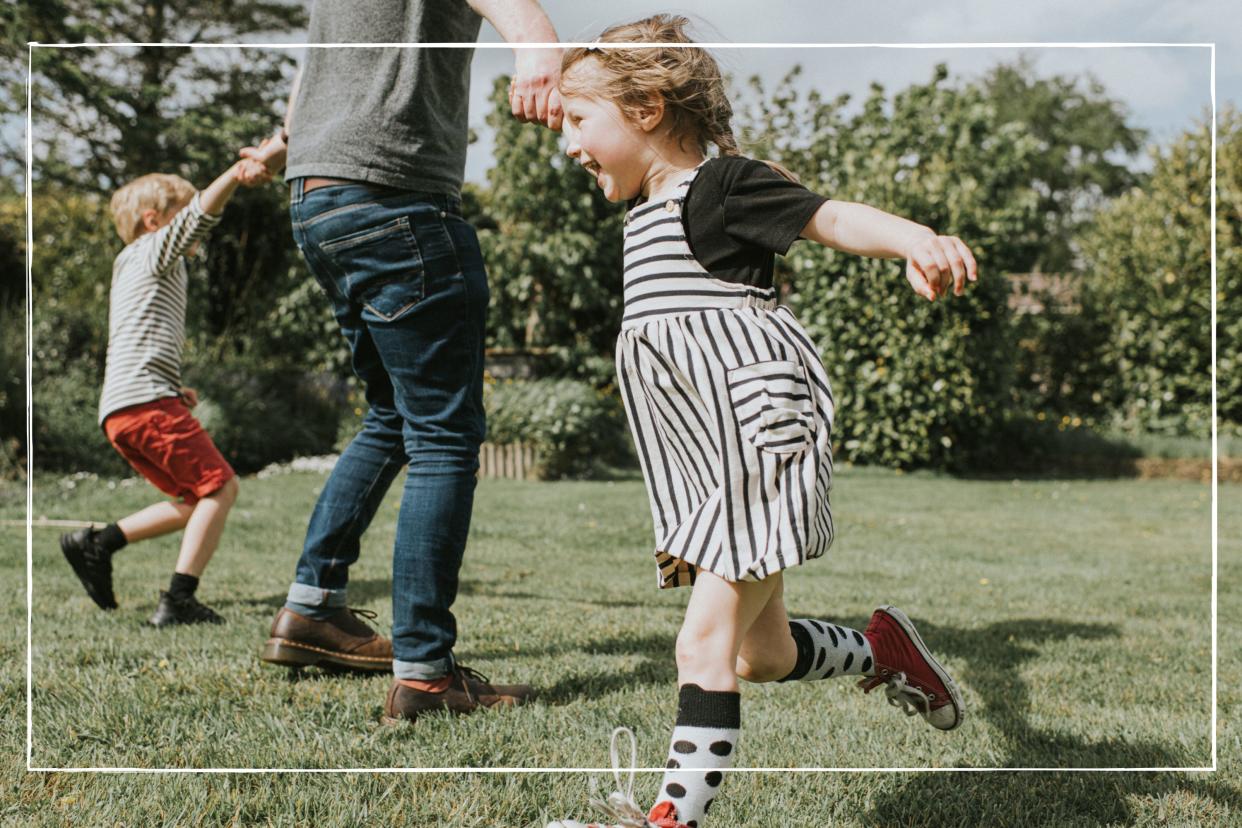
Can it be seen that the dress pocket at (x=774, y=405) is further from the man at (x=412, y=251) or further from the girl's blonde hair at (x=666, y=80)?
the man at (x=412, y=251)

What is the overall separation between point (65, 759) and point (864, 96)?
1017 cm

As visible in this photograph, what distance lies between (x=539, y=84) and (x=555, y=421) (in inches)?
262

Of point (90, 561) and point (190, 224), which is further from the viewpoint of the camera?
point (90, 561)

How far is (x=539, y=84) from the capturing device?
186cm

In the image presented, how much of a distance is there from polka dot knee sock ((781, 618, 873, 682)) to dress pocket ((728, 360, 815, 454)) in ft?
1.55

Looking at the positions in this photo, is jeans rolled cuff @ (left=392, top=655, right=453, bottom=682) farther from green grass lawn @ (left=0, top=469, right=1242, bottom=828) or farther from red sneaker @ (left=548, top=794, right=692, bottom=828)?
red sneaker @ (left=548, top=794, right=692, bottom=828)

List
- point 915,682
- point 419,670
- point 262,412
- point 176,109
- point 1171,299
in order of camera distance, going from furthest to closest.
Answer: point 1171,299 → point 262,412 → point 176,109 → point 419,670 → point 915,682

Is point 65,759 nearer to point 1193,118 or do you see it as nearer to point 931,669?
point 931,669

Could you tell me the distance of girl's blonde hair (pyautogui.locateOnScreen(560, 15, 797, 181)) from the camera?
1.77m

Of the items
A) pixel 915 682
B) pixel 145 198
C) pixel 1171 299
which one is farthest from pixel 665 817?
pixel 1171 299

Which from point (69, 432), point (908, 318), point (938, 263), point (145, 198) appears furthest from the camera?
point (908, 318)

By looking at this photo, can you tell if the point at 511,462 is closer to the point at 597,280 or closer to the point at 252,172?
the point at 597,280

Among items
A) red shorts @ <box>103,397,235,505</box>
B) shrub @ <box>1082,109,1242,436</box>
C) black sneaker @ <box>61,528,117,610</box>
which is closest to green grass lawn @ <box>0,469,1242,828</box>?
black sneaker @ <box>61,528,117,610</box>

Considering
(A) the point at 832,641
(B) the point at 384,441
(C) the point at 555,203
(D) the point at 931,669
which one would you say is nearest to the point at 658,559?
(A) the point at 832,641
